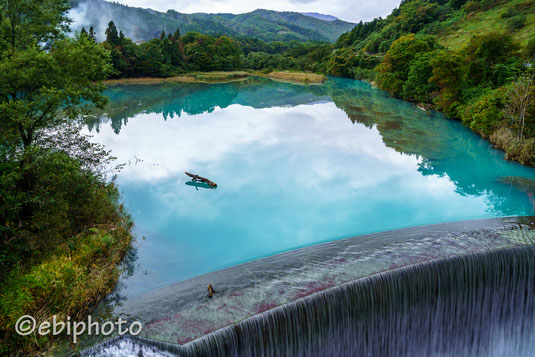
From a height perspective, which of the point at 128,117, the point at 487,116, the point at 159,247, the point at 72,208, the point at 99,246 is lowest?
the point at 159,247

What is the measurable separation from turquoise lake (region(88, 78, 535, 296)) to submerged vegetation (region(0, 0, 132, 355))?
1.38 metres

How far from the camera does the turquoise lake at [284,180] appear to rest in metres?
10.9

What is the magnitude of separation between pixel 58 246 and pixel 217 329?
4753 mm

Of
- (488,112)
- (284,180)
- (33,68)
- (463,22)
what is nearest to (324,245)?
(284,180)

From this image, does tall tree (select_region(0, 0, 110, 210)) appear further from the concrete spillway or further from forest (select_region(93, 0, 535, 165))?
the concrete spillway

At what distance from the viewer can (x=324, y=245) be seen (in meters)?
10.2

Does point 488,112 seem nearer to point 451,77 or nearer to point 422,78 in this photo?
point 451,77

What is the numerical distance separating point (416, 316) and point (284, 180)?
9134 mm

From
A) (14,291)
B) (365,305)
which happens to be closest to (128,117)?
(14,291)

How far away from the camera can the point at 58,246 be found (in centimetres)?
811

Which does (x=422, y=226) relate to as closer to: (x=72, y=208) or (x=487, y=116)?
(x=72, y=208)

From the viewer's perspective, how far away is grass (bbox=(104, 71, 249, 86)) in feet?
166

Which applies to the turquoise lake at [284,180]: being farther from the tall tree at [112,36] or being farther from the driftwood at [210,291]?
the tall tree at [112,36]

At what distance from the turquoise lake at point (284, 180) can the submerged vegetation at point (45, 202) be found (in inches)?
54.2
